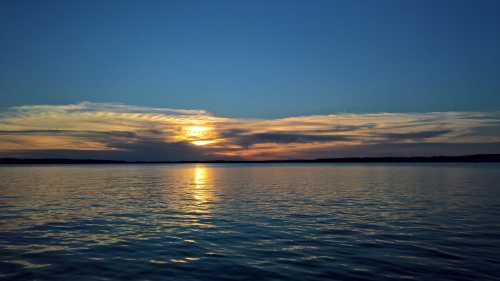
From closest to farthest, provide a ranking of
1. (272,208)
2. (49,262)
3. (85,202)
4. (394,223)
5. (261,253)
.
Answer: (49,262)
(261,253)
(394,223)
(272,208)
(85,202)

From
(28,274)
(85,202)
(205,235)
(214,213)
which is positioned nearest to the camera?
(28,274)

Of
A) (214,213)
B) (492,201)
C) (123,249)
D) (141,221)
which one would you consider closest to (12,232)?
(141,221)

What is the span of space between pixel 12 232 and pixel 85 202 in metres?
17.8

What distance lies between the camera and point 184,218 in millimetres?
31141

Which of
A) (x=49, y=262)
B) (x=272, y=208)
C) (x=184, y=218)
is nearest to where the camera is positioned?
(x=49, y=262)

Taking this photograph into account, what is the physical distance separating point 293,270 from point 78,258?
35.3 ft

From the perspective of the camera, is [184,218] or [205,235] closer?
[205,235]

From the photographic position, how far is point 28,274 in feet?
52.0

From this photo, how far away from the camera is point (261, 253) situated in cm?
1917

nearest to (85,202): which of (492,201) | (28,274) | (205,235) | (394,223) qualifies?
(205,235)

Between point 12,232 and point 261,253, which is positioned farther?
point 12,232

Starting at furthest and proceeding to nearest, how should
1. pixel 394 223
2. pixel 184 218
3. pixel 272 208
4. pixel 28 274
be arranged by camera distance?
pixel 272 208
pixel 184 218
pixel 394 223
pixel 28 274

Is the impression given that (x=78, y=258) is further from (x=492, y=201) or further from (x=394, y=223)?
(x=492, y=201)

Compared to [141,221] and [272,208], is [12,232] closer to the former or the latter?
[141,221]
